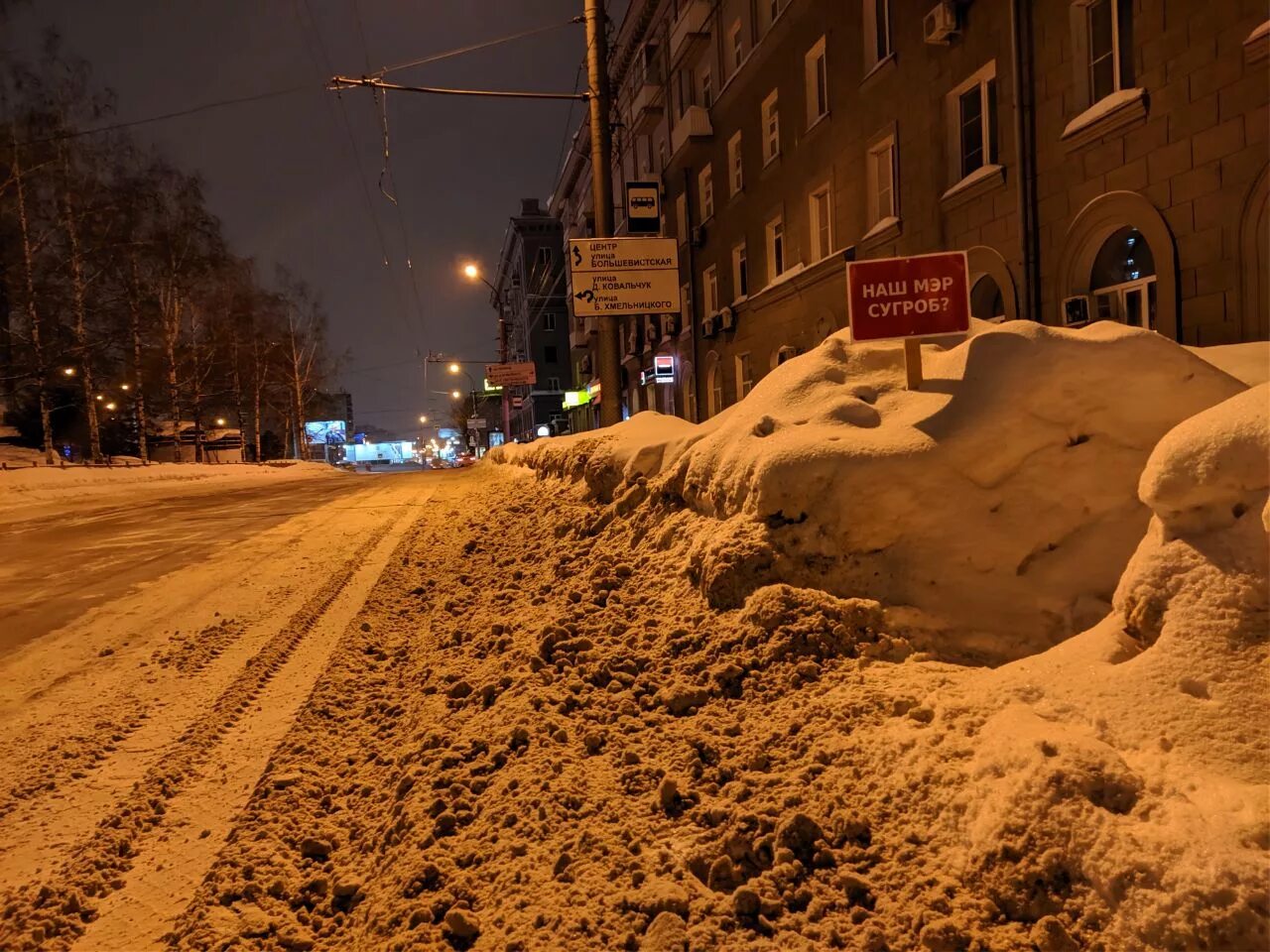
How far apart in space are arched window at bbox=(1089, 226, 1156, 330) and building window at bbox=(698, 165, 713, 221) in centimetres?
1489

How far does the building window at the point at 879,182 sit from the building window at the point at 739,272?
6.75m

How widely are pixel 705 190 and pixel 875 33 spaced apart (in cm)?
1009

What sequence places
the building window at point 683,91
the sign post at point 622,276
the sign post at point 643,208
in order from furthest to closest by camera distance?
1. the building window at point 683,91
2. the sign post at point 643,208
3. the sign post at point 622,276

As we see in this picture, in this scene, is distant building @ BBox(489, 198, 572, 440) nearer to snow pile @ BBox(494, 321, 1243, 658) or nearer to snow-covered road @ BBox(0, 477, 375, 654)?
snow-covered road @ BBox(0, 477, 375, 654)

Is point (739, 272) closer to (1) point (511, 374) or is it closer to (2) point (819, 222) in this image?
(2) point (819, 222)

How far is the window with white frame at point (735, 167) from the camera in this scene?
66.1 feet

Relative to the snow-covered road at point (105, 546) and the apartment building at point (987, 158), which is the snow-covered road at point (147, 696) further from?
the apartment building at point (987, 158)

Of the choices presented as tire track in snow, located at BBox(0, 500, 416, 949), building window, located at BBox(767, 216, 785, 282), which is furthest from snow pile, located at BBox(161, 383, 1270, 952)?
building window, located at BBox(767, 216, 785, 282)

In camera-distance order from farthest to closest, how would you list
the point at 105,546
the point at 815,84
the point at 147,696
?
the point at 815,84, the point at 105,546, the point at 147,696

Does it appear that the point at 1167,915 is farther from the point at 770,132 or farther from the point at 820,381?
the point at 770,132

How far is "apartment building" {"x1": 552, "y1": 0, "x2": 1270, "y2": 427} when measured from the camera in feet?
24.5

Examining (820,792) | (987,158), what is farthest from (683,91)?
(820,792)

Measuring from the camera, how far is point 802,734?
8.16ft

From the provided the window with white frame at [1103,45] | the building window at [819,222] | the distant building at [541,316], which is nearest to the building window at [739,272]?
the building window at [819,222]
